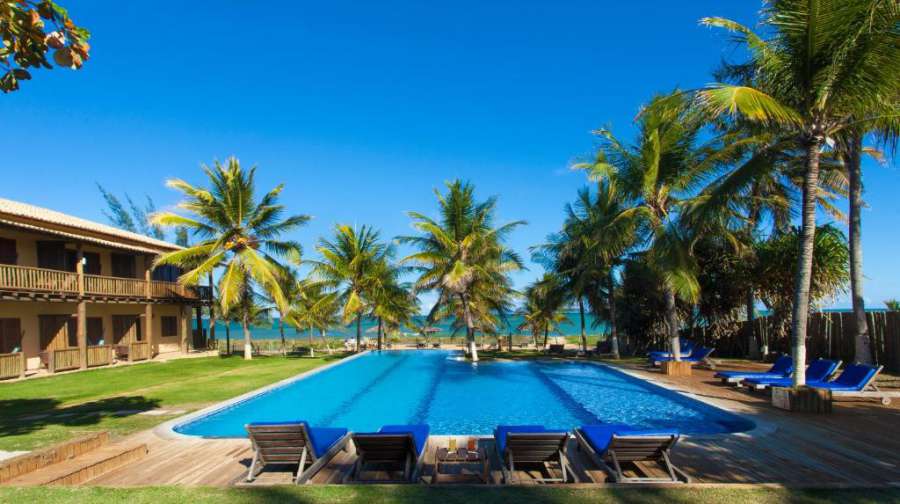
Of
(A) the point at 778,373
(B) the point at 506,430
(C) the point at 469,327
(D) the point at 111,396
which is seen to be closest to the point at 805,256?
(A) the point at 778,373

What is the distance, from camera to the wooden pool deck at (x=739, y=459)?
17.4 ft

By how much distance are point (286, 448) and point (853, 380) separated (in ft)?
33.6

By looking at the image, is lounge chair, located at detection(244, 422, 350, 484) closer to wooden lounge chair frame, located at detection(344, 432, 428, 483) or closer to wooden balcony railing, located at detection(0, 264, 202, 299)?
wooden lounge chair frame, located at detection(344, 432, 428, 483)

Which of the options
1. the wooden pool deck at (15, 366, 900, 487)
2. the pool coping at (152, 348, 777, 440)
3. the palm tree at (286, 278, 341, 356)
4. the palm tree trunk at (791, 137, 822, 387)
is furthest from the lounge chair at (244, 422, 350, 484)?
the palm tree at (286, 278, 341, 356)

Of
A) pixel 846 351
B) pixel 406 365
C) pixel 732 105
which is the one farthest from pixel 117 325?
pixel 846 351

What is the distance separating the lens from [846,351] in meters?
14.2

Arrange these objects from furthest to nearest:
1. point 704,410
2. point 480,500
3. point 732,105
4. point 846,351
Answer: point 846,351 < point 704,410 < point 732,105 < point 480,500

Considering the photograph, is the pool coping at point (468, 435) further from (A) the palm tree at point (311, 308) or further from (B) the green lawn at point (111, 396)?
(A) the palm tree at point (311, 308)

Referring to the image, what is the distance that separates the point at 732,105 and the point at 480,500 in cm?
679

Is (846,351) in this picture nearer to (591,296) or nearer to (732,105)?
(591,296)

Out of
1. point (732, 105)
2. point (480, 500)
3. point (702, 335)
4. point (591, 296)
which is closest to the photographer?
point (480, 500)

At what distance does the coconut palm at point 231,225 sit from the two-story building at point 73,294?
5.91ft

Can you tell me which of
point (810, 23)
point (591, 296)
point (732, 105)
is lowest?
point (591, 296)

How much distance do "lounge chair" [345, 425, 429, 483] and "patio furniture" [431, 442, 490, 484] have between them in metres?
0.23
